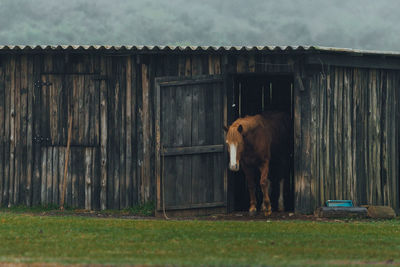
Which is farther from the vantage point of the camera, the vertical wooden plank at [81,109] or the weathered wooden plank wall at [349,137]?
the vertical wooden plank at [81,109]

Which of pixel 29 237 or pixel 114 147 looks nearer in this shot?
pixel 29 237

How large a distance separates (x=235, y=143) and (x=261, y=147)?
1.35 meters

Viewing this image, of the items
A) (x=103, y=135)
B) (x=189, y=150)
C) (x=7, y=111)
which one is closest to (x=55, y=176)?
(x=103, y=135)

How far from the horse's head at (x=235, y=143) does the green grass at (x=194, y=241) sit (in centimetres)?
117

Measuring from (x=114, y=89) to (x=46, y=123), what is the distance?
177cm

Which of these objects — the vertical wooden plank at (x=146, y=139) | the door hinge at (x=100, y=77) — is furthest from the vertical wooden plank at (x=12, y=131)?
the vertical wooden plank at (x=146, y=139)

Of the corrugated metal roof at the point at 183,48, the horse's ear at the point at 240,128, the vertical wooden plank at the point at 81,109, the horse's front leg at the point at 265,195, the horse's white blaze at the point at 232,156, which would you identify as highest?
the corrugated metal roof at the point at 183,48

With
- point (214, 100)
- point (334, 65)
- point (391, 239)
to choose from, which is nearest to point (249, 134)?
point (214, 100)

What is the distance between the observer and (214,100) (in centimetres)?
1553

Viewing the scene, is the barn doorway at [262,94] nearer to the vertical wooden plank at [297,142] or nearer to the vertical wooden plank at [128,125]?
the vertical wooden plank at [297,142]

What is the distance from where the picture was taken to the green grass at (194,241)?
9352 millimetres

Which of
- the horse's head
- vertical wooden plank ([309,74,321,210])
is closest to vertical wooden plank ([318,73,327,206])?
vertical wooden plank ([309,74,321,210])

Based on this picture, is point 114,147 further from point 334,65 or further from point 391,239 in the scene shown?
point 391,239

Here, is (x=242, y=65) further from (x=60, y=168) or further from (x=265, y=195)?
(x=60, y=168)
